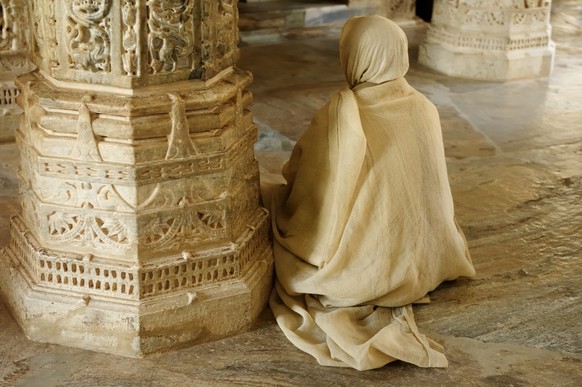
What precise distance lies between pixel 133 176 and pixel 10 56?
276cm

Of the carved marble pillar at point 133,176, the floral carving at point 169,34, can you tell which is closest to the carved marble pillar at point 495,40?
the carved marble pillar at point 133,176

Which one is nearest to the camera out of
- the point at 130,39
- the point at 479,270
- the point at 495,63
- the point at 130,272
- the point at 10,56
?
the point at 130,39

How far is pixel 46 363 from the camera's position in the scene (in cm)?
344

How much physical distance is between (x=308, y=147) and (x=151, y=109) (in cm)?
80

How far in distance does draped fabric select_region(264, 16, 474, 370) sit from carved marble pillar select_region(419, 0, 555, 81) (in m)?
4.13

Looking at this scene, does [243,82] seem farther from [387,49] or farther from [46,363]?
[46,363]

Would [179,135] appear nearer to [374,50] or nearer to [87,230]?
[87,230]

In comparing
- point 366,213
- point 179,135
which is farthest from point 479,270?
point 179,135

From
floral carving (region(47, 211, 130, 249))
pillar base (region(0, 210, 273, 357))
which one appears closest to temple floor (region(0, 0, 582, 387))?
pillar base (region(0, 210, 273, 357))

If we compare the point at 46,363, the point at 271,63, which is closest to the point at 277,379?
the point at 46,363

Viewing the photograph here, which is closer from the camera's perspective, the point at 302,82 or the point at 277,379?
the point at 277,379

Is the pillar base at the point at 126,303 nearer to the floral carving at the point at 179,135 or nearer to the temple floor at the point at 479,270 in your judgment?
the temple floor at the point at 479,270

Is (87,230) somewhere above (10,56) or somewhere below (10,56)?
below

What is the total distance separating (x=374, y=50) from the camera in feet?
12.1
